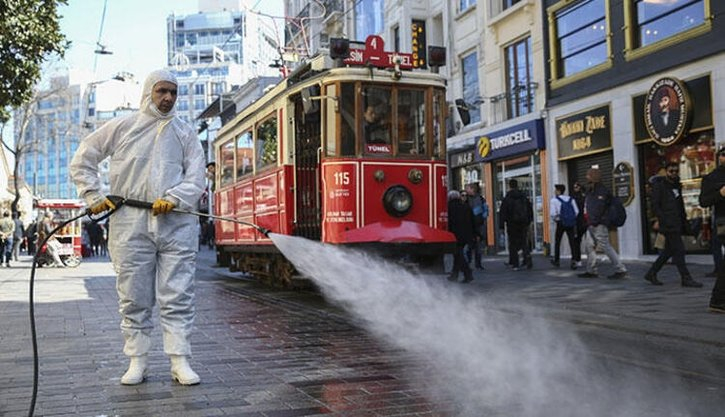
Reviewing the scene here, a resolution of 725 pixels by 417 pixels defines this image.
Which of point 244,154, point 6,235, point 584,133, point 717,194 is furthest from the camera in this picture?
point 6,235

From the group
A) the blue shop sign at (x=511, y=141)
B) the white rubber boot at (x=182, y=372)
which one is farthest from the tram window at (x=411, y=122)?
the blue shop sign at (x=511, y=141)

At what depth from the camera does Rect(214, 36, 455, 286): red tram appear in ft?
33.8

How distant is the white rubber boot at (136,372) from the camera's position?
203 inches

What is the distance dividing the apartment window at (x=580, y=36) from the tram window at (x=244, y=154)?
30.7 feet

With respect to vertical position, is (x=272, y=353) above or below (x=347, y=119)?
below

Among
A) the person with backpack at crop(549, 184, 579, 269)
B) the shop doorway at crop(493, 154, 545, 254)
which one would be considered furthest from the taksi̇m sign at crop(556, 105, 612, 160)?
the person with backpack at crop(549, 184, 579, 269)

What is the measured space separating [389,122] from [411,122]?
344 mm

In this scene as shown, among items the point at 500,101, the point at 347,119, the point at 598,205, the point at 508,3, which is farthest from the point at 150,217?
the point at 508,3

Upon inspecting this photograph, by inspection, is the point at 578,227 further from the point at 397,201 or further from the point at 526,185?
the point at 526,185

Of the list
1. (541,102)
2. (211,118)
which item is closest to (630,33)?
(541,102)

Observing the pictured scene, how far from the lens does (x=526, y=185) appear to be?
2203cm

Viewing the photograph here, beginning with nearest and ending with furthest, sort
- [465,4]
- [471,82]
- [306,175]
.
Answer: [306,175], [471,82], [465,4]

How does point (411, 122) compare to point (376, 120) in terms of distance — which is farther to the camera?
point (411, 122)

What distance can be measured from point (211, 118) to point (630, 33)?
51218 millimetres
